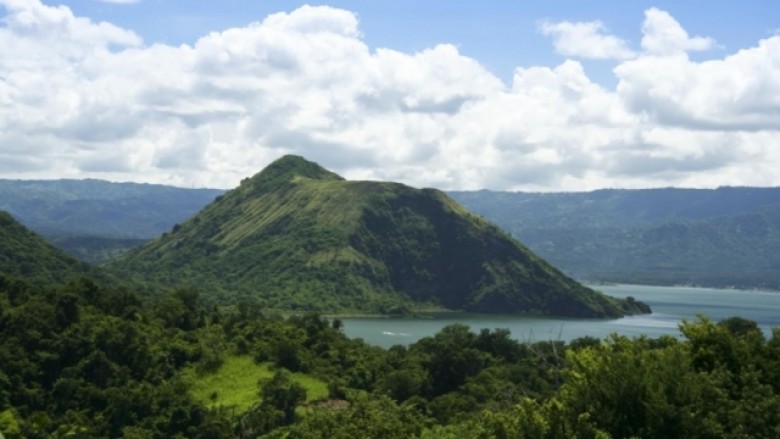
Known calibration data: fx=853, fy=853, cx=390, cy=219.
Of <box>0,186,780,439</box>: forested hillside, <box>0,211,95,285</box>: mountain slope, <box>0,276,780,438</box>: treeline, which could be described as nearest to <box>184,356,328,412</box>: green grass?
<box>0,186,780,439</box>: forested hillside

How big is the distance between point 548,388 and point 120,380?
40947 millimetres

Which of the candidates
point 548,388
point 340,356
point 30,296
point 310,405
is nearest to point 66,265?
point 30,296

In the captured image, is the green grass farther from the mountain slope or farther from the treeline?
the mountain slope

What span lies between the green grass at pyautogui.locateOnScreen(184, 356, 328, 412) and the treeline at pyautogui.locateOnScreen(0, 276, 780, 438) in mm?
766

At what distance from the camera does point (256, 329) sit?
9888 cm

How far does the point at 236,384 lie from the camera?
85562 mm

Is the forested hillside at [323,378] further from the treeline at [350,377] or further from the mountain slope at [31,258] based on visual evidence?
the mountain slope at [31,258]

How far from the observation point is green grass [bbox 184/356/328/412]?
8038 centimetres

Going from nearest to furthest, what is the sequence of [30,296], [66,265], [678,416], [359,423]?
1. [678,416]
2. [359,423]
3. [30,296]
4. [66,265]

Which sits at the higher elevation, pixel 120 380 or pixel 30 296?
pixel 30 296

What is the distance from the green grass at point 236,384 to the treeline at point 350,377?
77 centimetres

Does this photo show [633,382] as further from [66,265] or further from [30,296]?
[66,265]

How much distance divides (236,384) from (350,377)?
12069 mm

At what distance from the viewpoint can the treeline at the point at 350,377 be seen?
36.3 metres
